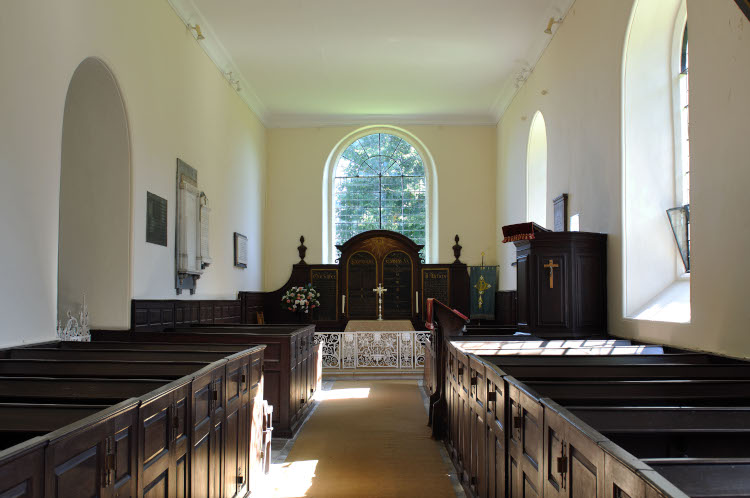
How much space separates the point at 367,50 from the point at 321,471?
707 centimetres

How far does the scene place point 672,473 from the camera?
5.13 feet

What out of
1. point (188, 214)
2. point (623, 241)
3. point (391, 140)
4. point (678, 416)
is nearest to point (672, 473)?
→ point (678, 416)

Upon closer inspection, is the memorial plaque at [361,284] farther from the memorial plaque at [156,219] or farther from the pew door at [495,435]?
the pew door at [495,435]

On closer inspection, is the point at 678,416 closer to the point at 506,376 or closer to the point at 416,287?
the point at 506,376

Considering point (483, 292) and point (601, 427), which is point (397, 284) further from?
point (601, 427)

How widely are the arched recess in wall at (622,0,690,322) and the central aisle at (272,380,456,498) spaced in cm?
266

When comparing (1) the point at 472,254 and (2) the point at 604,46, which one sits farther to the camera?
(1) the point at 472,254

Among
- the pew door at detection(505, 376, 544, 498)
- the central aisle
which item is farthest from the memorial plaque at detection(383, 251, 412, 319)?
the pew door at detection(505, 376, 544, 498)

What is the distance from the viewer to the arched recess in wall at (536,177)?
10617 millimetres

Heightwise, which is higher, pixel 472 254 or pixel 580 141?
pixel 580 141

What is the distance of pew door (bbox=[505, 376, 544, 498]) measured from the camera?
2456mm

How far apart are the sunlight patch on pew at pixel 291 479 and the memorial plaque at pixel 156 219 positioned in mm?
3196

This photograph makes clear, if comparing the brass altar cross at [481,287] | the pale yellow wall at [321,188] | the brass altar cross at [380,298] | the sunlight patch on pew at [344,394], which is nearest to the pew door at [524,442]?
the sunlight patch on pew at [344,394]

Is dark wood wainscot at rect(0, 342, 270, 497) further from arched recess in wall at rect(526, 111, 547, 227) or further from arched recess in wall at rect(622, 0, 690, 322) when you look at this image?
arched recess in wall at rect(526, 111, 547, 227)
